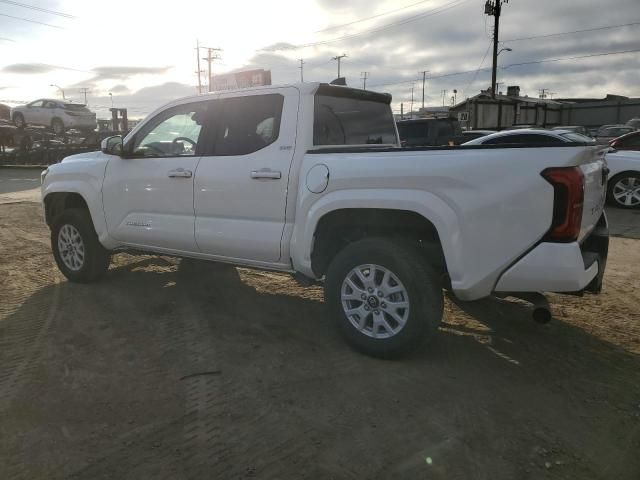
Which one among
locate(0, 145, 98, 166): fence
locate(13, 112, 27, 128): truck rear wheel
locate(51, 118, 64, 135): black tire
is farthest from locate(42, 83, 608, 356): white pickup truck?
locate(13, 112, 27, 128): truck rear wheel

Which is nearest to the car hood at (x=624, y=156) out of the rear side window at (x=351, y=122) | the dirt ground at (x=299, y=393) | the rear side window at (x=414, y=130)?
the rear side window at (x=414, y=130)

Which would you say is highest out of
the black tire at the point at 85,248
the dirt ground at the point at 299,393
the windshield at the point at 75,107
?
the windshield at the point at 75,107

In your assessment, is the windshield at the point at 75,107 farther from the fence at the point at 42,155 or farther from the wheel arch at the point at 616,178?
the wheel arch at the point at 616,178

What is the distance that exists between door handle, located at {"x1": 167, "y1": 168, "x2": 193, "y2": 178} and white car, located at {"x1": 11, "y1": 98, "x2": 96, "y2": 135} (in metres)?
21.9

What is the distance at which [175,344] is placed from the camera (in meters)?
3.94

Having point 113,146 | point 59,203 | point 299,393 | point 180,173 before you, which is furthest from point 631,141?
point 59,203

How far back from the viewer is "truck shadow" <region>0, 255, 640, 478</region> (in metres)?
2.59

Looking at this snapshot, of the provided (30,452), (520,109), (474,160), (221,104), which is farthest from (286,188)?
(520,109)

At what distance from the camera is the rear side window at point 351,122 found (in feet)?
13.5

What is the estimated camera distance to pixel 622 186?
10.0 metres

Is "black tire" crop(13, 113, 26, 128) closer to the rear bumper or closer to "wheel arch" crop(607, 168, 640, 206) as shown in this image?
"wheel arch" crop(607, 168, 640, 206)

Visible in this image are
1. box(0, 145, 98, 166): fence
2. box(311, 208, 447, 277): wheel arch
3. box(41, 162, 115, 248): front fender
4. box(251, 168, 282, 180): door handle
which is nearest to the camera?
box(311, 208, 447, 277): wheel arch

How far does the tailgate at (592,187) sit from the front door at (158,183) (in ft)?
9.91

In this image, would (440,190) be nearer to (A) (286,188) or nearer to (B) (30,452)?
(A) (286,188)
